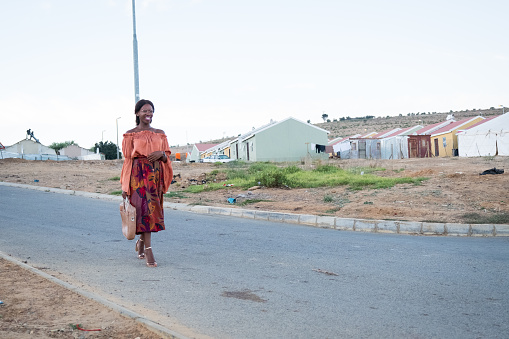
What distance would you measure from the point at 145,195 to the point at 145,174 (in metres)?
0.26

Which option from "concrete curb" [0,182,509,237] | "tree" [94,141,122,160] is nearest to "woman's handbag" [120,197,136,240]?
"concrete curb" [0,182,509,237]

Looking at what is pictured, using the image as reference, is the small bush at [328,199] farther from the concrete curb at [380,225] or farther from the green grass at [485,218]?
the green grass at [485,218]

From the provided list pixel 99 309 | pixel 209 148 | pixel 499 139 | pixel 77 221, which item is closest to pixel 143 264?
pixel 99 309

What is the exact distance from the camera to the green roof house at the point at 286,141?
4966 cm

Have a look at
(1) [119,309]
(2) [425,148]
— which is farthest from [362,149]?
(1) [119,309]

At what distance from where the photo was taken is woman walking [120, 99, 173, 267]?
239 inches

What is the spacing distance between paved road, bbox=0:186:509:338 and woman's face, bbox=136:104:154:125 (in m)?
1.80

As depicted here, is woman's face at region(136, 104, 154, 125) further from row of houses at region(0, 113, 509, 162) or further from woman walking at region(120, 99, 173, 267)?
row of houses at region(0, 113, 509, 162)

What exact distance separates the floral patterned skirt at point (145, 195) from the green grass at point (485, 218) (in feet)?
20.9

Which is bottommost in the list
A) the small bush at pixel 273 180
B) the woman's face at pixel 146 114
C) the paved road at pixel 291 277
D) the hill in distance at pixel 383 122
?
the paved road at pixel 291 277

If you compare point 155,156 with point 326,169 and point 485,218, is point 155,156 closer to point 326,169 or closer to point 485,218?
point 485,218

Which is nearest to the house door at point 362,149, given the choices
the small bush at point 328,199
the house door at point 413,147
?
the house door at point 413,147

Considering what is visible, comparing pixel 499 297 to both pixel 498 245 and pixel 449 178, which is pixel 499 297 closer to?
pixel 498 245

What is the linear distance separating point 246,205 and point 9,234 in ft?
20.4
